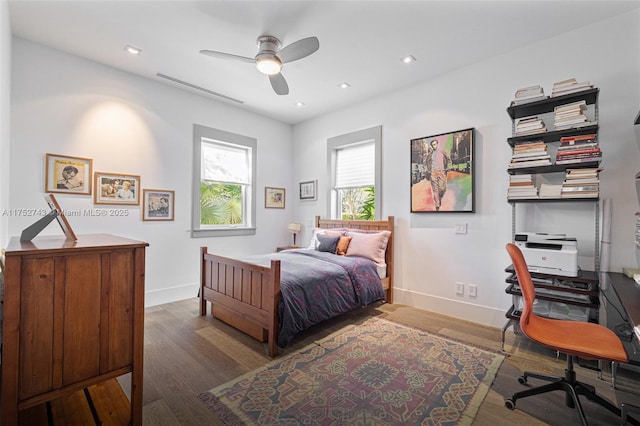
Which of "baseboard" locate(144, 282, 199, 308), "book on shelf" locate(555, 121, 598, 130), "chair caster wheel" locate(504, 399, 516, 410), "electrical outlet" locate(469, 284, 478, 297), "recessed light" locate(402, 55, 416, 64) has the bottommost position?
"chair caster wheel" locate(504, 399, 516, 410)

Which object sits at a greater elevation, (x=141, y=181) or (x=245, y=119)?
(x=245, y=119)

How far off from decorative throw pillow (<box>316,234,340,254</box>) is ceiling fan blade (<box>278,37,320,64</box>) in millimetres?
2238

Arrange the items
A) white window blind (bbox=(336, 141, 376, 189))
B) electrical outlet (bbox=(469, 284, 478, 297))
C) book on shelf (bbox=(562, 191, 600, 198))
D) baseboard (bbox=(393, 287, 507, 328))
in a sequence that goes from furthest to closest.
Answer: white window blind (bbox=(336, 141, 376, 189)), electrical outlet (bbox=(469, 284, 478, 297)), baseboard (bbox=(393, 287, 507, 328)), book on shelf (bbox=(562, 191, 600, 198))

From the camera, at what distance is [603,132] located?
2506 millimetres

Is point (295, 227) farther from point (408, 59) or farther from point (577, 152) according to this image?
point (577, 152)

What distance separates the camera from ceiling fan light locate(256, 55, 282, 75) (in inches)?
102

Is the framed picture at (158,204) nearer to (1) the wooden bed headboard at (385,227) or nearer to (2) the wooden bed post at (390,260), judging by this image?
(1) the wooden bed headboard at (385,227)

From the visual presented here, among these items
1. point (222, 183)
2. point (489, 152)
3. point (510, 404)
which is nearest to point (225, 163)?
point (222, 183)

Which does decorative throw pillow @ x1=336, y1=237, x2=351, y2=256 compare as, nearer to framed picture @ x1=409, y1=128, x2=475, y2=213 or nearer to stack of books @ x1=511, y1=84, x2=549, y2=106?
framed picture @ x1=409, y1=128, x2=475, y2=213

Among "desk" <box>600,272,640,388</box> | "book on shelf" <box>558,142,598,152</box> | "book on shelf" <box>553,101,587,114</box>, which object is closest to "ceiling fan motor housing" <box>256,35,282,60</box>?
"book on shelf" <box>553,101,587,114</box>

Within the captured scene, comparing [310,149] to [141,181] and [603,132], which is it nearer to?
[141,181]

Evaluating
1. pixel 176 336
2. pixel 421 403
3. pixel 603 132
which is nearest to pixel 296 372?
pixel 421 403

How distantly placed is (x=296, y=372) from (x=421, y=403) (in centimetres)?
91

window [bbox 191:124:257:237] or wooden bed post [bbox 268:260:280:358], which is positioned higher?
window [bbox 191:124:257:237]
